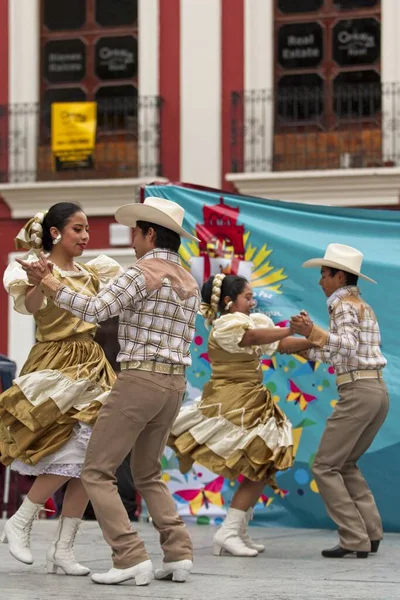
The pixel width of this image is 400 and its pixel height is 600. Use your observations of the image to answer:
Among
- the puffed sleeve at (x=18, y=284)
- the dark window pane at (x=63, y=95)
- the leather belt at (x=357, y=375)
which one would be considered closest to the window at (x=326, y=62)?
the dark window pane at (x=63, y=95)

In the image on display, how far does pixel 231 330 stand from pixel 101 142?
370 inches

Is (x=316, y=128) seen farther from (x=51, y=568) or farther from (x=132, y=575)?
(x=132, y=575)

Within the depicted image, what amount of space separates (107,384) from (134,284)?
2.48 feet

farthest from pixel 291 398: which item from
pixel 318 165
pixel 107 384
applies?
pixel 318 165

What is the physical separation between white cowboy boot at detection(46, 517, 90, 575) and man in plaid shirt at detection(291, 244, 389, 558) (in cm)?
169

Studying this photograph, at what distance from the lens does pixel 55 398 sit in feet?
21.5

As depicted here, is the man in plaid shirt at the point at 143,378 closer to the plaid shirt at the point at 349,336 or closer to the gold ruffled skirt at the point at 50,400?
the gold ruffled skirt at the point at 50,400

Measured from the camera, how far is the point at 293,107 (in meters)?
16.6

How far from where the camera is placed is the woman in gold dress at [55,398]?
657 centimetres

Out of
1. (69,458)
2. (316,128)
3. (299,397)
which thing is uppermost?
(316,128)

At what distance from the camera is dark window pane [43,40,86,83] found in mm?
17484

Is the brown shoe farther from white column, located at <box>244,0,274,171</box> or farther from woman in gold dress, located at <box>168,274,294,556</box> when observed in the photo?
white column, located at <box>244,0,274,171</box>

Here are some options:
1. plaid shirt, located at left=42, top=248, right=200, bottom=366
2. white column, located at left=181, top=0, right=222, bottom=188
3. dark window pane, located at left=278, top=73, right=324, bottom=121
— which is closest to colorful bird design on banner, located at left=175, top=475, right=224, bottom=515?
plaid shirt, located at left=42, top=248, right=200, bottom=366

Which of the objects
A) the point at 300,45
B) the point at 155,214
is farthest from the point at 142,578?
the point at 300,45
